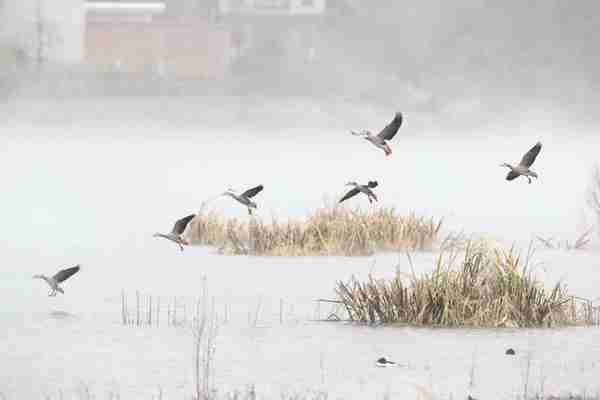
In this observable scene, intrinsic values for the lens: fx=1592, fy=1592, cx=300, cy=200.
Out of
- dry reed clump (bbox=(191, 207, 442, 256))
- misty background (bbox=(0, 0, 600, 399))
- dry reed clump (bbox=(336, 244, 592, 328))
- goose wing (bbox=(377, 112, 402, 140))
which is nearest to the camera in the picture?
misty background (bbox=(0, 0, 600, 399))

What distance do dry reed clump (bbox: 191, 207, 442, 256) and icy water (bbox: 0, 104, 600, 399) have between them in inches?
8.4

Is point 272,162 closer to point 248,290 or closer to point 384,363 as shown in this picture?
point 248,290

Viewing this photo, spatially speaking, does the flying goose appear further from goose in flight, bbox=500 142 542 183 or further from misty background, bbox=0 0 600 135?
misty background, bbox=0 0 600 135

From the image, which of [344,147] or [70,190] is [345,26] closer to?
[344,147]

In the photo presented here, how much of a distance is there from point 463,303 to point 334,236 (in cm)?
405

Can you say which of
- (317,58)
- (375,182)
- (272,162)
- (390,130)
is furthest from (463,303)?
(317,58)

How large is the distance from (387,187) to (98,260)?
30.7 feet

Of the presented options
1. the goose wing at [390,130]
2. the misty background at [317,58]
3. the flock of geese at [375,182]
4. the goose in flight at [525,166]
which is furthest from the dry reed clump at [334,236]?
the misty background at [317,58]

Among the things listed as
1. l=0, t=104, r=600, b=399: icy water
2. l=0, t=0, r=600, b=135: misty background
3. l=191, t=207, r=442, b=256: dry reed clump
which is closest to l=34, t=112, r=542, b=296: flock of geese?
l=0, t=104, r=600, b=399: icy water

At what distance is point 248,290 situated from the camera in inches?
464

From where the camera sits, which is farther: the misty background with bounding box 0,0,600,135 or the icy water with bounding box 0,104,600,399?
the misty background with bounding box 0,0,600,135

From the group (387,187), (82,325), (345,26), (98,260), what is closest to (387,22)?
(345,26)

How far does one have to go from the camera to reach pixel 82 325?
10023 mm

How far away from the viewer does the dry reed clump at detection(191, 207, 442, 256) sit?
13664mm
